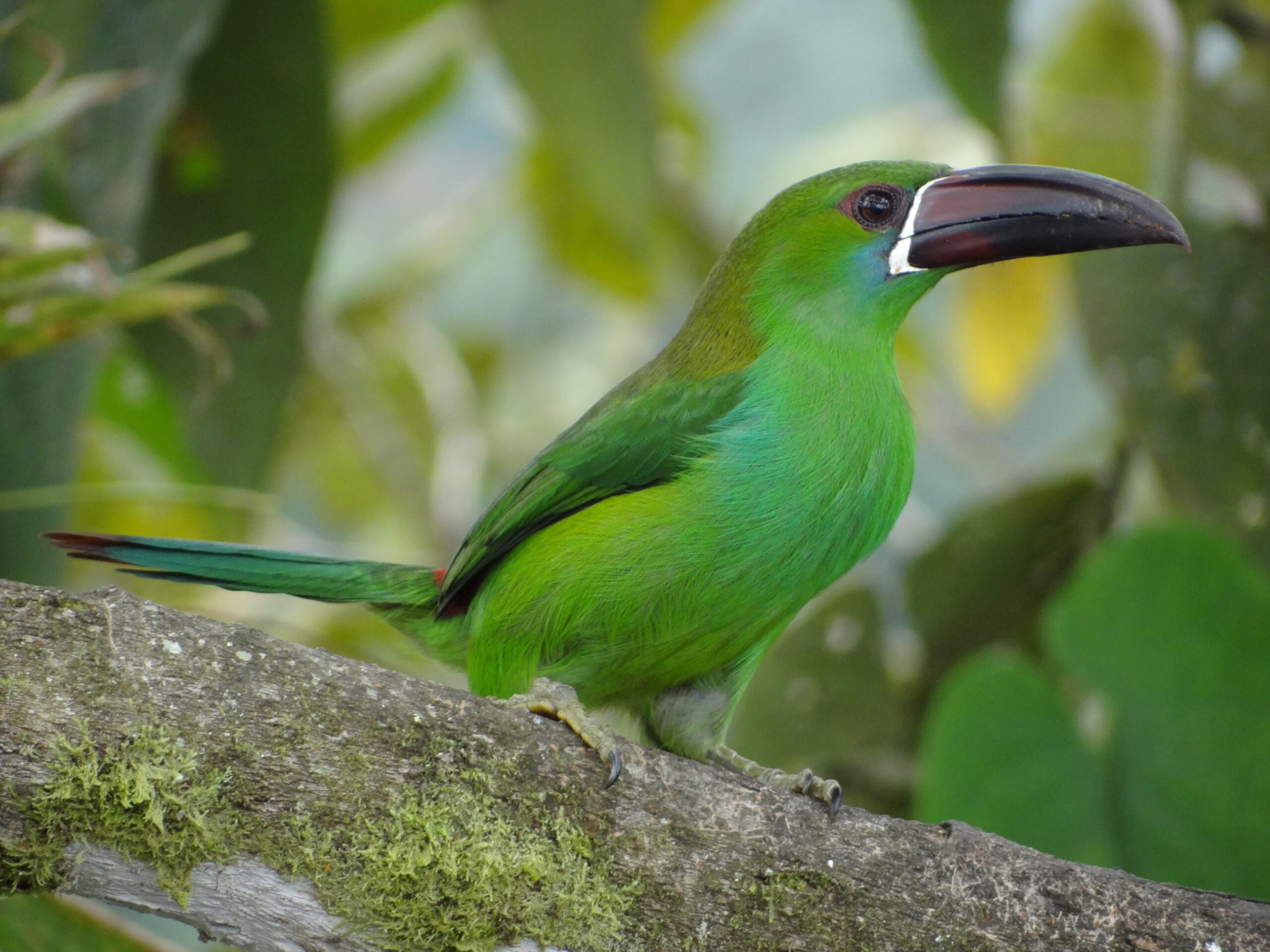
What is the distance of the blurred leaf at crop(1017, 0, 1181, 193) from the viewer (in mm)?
5090

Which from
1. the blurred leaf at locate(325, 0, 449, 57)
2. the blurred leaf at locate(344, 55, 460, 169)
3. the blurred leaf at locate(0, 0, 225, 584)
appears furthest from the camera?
the blurred leaf at locate(344, 55, 460, 169)

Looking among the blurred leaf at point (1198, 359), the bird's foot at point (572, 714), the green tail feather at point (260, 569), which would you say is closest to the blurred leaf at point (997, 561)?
the blurred leaf at point (1198, 359)

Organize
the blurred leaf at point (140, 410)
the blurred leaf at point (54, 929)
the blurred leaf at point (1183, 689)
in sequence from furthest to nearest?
the blurred leaf at point (140, 410) → the blurred leaf at point (1183, 689) → the blurred leaf at point (54, 929)

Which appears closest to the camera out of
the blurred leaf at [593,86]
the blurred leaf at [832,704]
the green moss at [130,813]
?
the green moss at [130,813]

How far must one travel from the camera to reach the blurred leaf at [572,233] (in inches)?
221

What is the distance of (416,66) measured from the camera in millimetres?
5480

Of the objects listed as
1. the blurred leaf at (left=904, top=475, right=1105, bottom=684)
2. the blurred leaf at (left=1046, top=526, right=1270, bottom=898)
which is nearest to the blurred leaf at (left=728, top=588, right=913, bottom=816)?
the blurred leaf at (left=904, top=475, right=1105, bottom=684)

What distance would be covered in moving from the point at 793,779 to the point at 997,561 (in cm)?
201

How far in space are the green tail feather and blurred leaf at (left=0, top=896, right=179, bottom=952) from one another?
0.53 m

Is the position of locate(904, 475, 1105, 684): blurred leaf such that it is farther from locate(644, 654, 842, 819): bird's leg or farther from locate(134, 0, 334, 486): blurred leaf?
locate(134, 0, 334, 486): blurred leaf

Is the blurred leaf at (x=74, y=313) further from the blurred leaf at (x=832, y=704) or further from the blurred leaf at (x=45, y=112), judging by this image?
the blurred leaf at (x=832, y=704)

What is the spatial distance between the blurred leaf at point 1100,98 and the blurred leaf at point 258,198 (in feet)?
8.16

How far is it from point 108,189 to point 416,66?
2833 mm

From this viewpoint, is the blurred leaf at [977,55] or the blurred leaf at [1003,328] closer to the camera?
the blurred leaf at [977,55]
